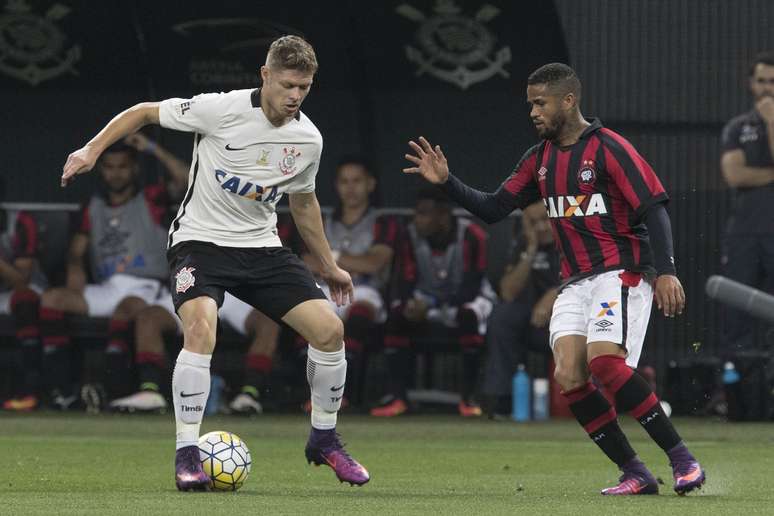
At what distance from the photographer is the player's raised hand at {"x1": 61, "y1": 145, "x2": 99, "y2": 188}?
7.15 m

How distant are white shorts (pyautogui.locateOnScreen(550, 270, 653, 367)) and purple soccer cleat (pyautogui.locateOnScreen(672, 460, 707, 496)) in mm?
520

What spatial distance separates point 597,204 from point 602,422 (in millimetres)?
966

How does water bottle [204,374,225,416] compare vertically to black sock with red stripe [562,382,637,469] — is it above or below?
below

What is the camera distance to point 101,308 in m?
14.4

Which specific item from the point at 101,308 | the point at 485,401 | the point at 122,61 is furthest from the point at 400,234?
the point at 122,61

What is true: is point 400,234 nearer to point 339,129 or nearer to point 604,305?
point 339,129

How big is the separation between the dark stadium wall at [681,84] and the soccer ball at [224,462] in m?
7.33

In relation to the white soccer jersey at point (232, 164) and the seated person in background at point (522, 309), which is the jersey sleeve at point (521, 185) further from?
the seated person in background at point (522, 309)

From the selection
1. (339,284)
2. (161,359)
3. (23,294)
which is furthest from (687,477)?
(23,294)

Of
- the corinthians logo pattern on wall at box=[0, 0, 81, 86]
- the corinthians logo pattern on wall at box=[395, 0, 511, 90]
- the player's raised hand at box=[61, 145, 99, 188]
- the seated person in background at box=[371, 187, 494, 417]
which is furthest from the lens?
the corinthians logo pattern on wall at box=[0, 0, 81, 86]

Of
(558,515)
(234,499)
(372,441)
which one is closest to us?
(558,515)

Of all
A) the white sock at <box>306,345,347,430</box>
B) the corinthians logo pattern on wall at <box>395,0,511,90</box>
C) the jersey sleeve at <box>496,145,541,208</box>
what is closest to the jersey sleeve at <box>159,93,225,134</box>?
the white sock at <box>306,345,347,430</box>

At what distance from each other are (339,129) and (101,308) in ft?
10.6

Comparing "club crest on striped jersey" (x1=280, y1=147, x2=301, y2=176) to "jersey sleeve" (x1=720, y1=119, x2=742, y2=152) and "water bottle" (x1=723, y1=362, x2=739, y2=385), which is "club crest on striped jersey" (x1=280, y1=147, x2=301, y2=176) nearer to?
"water bottle" (x1=723, y1=362, x2=739, y2=385)
